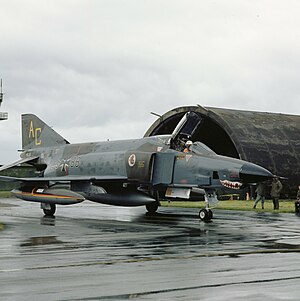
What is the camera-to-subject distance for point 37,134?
91.2 ft

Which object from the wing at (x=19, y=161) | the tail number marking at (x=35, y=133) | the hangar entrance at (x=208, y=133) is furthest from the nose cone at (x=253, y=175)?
the hangar entrance at (x=208, y=133)

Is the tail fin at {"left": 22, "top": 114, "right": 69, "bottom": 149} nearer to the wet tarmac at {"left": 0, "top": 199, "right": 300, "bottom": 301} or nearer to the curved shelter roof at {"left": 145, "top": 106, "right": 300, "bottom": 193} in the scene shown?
the curved shelter roof at {"left": 145, "top": 106, "right": 300, "bottom": 193}

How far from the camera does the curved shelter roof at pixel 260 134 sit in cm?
3381

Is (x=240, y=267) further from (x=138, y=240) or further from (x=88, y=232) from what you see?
(x=88, y=232)

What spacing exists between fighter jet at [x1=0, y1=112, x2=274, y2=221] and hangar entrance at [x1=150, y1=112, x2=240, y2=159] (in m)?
13.5

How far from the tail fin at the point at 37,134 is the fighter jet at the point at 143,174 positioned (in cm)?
230

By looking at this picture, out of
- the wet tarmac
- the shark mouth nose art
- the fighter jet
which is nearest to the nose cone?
the fighter jet

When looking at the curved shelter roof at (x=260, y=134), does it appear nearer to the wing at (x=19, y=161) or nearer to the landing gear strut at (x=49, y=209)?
the wing at (x=19, y=161)

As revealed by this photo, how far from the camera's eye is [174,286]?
7734 mm

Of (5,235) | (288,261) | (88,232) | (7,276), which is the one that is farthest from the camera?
(88,232)

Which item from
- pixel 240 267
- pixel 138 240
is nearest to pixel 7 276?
pixel 240 267

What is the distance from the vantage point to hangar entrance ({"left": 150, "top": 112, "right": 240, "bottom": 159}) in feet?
125

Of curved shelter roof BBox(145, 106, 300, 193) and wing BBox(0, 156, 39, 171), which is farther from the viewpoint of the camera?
curved shelter roof BBox(145, 106, 300, 193)

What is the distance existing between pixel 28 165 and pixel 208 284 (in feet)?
68.7
